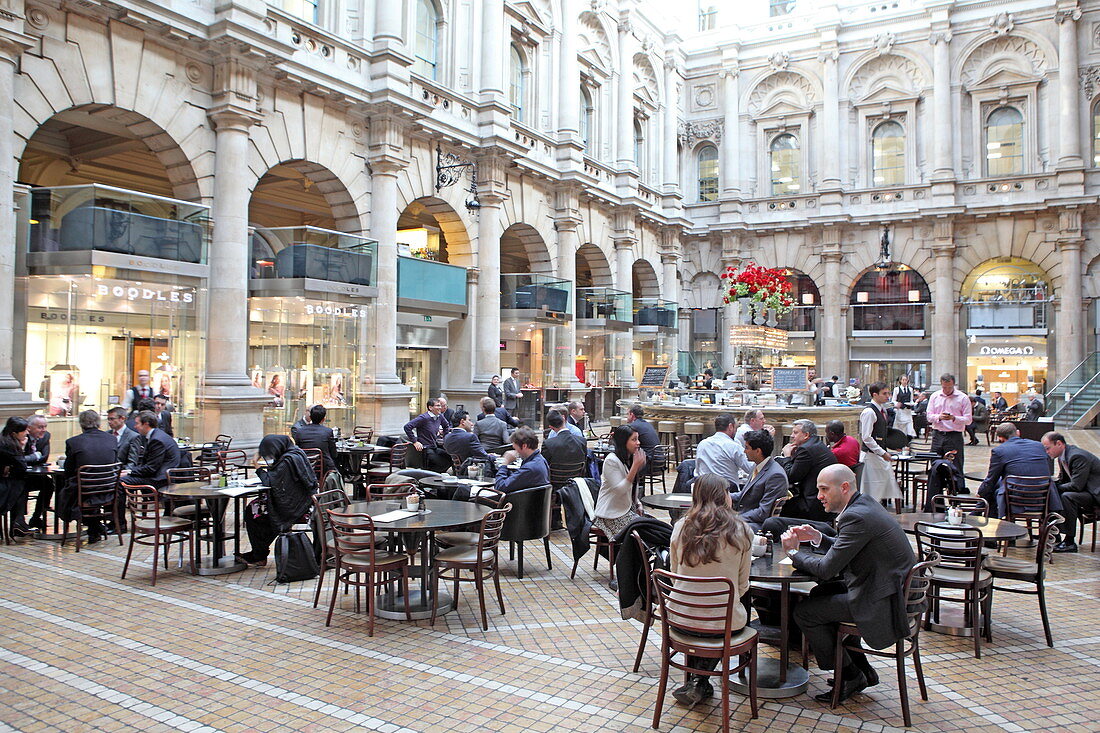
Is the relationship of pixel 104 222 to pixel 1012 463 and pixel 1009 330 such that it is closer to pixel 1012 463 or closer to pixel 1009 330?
pixel 1012 463

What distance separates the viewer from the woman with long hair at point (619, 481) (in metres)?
6.90

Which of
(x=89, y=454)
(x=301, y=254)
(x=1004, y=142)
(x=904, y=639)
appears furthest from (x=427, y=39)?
(x=1004, y=142)

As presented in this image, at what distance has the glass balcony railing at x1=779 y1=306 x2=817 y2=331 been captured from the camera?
30.6 meters

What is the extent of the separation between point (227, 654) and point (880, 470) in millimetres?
7198

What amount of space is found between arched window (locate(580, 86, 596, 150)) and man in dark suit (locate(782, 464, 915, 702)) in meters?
21.8

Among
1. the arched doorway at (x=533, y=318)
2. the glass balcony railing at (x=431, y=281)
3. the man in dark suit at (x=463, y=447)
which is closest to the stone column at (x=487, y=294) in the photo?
the glass balcony railing at (x=431, y=281)

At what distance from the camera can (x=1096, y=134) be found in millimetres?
26547

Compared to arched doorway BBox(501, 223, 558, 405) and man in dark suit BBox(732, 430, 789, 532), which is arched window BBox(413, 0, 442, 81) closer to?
arched doorway BBox(501, 223, 558, 405)

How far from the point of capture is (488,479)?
857cm

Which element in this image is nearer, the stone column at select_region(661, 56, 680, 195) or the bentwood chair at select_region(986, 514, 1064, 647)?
the bentwood chair at select_region(986, 514, 1064, 647)

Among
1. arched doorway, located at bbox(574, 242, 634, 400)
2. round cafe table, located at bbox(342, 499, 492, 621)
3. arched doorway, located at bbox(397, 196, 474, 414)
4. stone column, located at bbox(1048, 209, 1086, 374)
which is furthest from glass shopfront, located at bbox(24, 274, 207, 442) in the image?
stone column, located at bbox(1048, 209, 1086, 374)

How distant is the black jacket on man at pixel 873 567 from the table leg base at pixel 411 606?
10.5ft

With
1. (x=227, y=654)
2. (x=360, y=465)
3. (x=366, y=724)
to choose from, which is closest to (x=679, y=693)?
(x=366, y=724)

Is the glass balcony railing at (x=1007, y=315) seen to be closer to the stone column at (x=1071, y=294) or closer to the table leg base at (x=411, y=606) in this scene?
the stone column at (x=1071, y=294)
